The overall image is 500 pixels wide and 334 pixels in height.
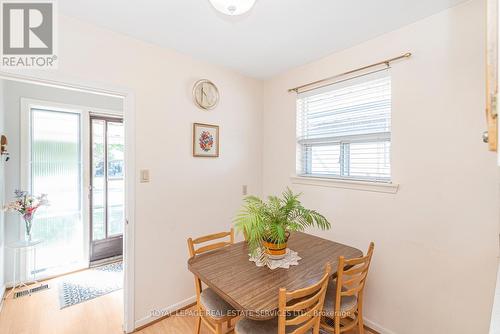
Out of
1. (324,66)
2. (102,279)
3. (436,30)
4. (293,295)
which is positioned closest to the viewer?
(293,295)

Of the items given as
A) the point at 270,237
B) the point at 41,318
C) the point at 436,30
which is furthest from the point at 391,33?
the point at 41,318

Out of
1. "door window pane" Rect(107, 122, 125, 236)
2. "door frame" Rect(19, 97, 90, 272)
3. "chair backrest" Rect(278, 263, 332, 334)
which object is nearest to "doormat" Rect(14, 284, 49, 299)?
"door frame" Rect(19, 97, 90, 272)

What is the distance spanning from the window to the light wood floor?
4.67 ft

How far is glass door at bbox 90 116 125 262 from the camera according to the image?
122 inches

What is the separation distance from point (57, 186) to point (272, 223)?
287 cm

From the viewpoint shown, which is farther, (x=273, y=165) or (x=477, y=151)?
→ (x=273, y=165)

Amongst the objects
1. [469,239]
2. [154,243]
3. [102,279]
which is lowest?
[102,279]

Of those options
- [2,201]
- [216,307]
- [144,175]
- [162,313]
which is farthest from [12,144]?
[216,307]

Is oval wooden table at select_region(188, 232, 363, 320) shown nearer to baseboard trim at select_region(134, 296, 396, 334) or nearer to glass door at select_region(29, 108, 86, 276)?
baseboard trim at select_region(134, 296, 396, 334)

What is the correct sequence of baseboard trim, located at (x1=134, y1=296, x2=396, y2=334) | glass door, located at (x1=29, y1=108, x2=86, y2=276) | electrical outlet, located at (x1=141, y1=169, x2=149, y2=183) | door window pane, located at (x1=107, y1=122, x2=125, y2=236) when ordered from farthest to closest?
door window pane, located at (x1=107, y1=122, x2=125, y2=236)
glass door, located at (x1=29, y1=108, x2=86, y2=276)
electrical outlet, located at (x1=141, y1=169, x2=149, y2=183)
baseboard trim, located at (x1=134, y1=296, x2=396, y2=334)

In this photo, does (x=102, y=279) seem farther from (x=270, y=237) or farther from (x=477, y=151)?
(x=477, y=151)

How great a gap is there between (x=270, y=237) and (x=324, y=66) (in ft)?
5.71

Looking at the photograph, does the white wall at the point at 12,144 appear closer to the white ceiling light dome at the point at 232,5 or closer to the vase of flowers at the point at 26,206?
the vase of flowers at the point at 26,206

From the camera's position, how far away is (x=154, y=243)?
2.09 meters
